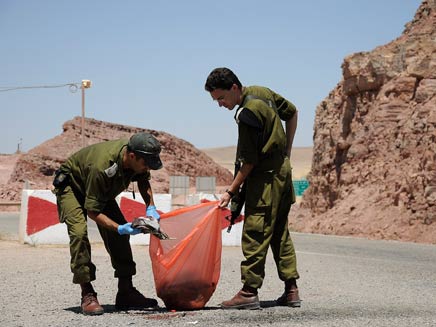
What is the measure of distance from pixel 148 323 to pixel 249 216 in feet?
4.04

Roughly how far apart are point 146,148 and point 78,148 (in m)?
58.2

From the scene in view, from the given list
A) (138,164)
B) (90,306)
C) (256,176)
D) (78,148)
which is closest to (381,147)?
(256,176)

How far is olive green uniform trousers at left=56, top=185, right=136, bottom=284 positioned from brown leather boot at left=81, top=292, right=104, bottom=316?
13 centimetres

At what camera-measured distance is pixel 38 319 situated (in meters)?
6.29

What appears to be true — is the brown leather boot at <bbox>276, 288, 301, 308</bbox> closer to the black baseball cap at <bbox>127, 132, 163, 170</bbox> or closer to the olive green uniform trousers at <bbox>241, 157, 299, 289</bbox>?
the olive green uniform trousers at <bbox>241, 157, 299, 289</bbox>

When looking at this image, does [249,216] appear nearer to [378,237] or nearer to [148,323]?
[148,323]

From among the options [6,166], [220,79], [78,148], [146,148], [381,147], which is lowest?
[146,148]

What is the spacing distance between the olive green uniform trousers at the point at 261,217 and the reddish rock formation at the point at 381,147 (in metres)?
12.5

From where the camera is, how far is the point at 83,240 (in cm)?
652

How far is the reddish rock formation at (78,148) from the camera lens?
5581 centimetres

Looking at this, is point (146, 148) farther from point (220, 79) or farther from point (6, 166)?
point (6, 166)

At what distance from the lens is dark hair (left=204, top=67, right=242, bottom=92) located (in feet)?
21.6

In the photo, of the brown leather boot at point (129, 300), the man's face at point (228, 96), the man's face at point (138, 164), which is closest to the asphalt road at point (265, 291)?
the brown leather boot at point (129, 300)

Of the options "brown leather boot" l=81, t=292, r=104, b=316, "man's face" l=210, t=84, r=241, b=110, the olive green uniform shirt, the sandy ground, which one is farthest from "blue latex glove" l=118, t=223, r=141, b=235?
the sandy ground
